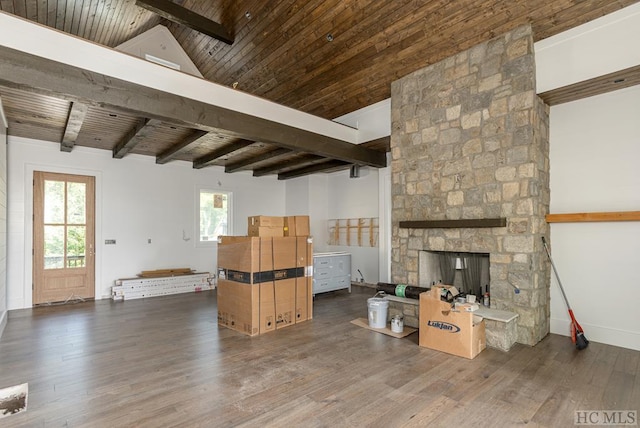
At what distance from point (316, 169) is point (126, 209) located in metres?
4.34

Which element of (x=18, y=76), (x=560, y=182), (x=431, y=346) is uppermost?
(x=18, y=76)

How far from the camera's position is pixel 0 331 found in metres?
4.34

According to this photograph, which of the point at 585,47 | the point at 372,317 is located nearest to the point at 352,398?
the point at 372,317

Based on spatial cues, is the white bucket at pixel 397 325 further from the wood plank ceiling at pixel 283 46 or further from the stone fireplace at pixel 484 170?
the wood plank ceiling at pixel 283 46

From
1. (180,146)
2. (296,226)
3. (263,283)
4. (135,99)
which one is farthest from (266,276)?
(180,146)

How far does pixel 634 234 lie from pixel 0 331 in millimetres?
7992

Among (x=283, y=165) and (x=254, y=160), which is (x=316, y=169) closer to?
(x=283, y=165)

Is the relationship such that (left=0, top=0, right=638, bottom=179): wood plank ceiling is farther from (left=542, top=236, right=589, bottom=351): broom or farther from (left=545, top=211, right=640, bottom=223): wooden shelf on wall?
(left=542, top=236, right=589, bottom=351): broom

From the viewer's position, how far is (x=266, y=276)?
4605 mm

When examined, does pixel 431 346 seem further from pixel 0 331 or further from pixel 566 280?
pixel 0 331

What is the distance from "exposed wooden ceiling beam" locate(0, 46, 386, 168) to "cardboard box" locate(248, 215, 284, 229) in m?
1.17

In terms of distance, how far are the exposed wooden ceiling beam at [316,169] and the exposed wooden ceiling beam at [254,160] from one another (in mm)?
1543

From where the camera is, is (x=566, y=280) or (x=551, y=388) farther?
(x=566, y=280)

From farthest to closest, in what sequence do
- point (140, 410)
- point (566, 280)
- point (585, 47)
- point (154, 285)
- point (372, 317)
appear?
point (154, 285)
point (372, 317)
point (566, 280)
point (585, 47)
point (140, 410)
